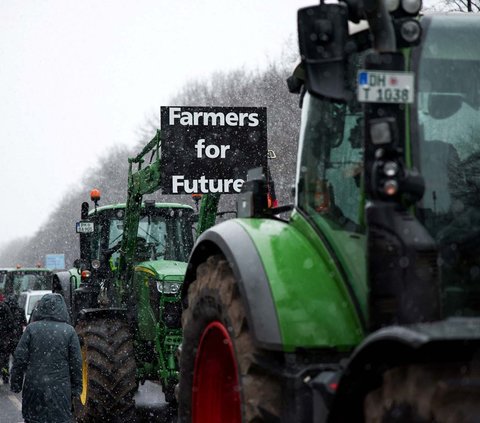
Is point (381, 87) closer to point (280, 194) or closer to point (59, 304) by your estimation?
point (59, 304)

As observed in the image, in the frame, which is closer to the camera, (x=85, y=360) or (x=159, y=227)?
(x=85, y=360)

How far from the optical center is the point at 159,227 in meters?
13.3

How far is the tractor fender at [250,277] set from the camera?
4.44 metres

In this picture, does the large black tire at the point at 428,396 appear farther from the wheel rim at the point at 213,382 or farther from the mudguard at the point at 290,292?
the wheel rim at the point at 213,382

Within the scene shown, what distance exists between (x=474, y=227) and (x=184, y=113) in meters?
7.81

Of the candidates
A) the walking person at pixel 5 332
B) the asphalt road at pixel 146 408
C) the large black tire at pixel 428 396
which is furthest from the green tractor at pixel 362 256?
the walking person at pixel 5 332

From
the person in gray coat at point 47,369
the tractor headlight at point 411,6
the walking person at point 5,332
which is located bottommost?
the walking person at point 5,332

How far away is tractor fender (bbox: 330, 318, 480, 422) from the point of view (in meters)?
3.26

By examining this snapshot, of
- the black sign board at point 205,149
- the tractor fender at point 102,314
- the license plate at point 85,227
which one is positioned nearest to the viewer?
the black sign board at point 205,149

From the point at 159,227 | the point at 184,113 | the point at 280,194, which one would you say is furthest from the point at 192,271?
the point at 280,194

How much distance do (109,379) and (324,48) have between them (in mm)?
8066

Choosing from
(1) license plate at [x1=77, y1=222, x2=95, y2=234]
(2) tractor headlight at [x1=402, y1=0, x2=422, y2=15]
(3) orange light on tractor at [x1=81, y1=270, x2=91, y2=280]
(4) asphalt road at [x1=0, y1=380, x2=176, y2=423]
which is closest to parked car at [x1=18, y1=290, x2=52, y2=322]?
(4) asphalt road at [x1=0, y1=380, x2=176, y2=423]

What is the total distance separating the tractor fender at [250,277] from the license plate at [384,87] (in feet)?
3.59

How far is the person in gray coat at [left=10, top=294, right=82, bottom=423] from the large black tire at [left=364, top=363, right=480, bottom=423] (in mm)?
5972
